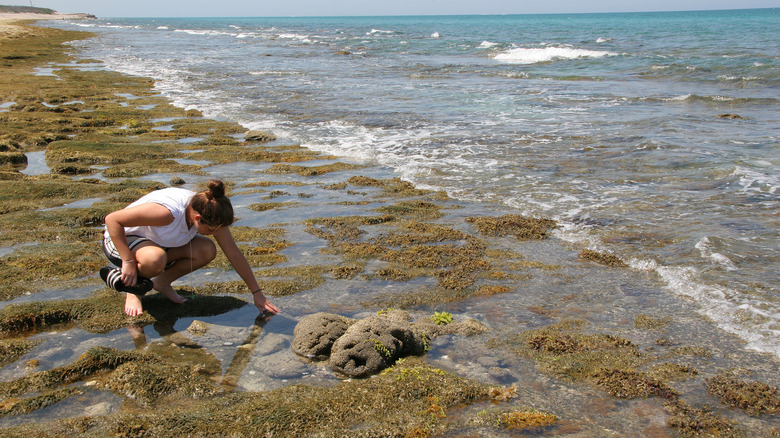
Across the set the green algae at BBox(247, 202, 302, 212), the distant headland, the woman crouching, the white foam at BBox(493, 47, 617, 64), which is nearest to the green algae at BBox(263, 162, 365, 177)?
the green algae at BBox(247, 202, 302, 212)

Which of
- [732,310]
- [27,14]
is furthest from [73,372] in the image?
[27,14]

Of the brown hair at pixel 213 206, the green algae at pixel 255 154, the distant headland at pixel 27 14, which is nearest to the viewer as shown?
the brown hair at pixel 213 206

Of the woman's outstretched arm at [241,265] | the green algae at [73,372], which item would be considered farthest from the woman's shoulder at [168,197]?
the green algae at [73,372]

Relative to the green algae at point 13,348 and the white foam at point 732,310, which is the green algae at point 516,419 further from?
the green algae at point 13,348

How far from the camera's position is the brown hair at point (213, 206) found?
4461 mm

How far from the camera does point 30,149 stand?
38.3ft

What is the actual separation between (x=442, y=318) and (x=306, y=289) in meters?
1.53

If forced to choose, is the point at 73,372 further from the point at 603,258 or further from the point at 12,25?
the point at 12,25

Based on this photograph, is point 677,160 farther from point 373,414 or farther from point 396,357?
point 373,414

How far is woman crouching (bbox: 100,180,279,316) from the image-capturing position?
4.55 m

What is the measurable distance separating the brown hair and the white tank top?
→ 28cm

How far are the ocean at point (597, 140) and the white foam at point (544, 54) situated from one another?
5.51 m

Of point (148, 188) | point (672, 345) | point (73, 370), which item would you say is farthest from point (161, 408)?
point (148, 188)

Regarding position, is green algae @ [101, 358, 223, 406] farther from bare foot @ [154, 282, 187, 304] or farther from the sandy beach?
the sandy beach
